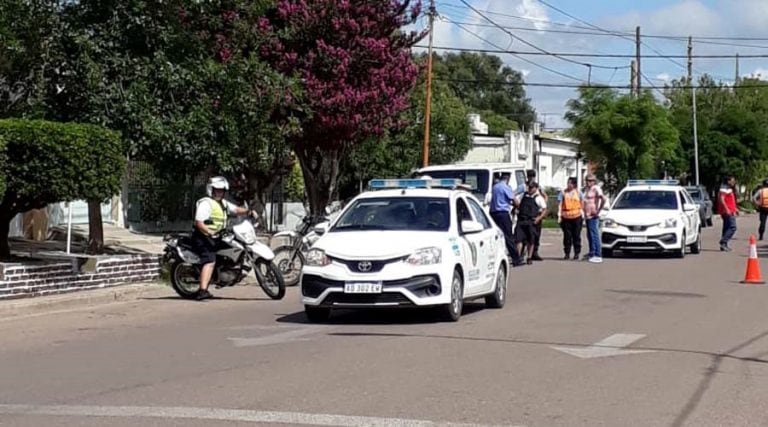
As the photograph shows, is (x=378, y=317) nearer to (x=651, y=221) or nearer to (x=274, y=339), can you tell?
(x=274, y=339)

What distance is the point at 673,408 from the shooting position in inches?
331

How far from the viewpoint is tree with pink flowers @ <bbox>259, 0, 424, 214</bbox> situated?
24.4 metres

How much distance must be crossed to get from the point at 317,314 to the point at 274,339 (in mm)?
1453

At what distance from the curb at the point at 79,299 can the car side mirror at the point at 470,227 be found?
548 cm

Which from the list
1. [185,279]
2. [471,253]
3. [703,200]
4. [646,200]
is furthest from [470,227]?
[703,200]

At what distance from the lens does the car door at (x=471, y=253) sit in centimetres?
1366

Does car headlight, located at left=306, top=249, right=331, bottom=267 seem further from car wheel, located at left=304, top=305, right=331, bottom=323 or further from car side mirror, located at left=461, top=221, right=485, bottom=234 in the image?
car side mirror, located at left=461, top=221, right=485, bottom=234

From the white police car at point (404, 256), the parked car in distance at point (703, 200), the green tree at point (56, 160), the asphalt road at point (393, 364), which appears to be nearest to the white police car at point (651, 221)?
the asphalt road at point (393, 364)

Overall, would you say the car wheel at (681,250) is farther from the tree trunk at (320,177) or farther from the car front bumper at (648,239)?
the tree trunk at (320,177)

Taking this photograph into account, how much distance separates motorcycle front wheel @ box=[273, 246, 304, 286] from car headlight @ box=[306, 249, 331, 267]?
17.0 ft

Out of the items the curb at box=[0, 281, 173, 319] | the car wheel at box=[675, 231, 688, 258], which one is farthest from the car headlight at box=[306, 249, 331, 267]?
the car wheel at box=[675, 231, 688, 258]

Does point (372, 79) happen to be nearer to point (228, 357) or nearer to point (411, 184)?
point (411, 184)

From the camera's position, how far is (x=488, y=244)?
1463 cm

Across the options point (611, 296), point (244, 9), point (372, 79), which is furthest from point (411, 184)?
point (372, 79)
